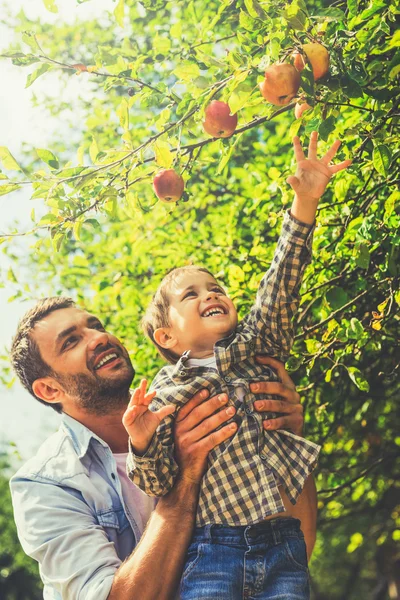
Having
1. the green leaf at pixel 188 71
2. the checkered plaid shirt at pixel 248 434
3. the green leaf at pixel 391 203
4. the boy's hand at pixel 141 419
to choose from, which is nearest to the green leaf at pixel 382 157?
the checkered plaid shirt at pixel 248 434

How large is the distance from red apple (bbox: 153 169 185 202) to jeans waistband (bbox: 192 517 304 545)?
1393 millimetres

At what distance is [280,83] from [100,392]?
67.2 inches

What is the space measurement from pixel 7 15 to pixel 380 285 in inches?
184

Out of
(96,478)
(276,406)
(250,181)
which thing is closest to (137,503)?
(96,478)

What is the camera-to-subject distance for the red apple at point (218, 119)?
2627mm

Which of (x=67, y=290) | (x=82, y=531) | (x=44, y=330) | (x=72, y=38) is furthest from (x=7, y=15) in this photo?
(x=82, y=531)

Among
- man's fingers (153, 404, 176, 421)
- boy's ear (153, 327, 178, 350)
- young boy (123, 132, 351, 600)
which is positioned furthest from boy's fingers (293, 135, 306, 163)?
man's fingers (153, 404, 176, 421)

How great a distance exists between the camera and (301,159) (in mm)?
2486

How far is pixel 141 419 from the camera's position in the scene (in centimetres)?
238

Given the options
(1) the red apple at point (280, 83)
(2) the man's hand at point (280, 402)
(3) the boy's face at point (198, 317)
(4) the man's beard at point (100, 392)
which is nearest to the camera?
(1) the red apple at point (280, 83)

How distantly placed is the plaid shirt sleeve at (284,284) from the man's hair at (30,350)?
128 cm

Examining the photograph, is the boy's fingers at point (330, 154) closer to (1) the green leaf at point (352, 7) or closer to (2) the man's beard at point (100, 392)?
(1) the green leaf at point (352, 7)

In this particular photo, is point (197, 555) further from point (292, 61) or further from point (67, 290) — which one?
point (67, 290)

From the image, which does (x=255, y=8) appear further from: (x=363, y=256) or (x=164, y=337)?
(x=164, y=337)
